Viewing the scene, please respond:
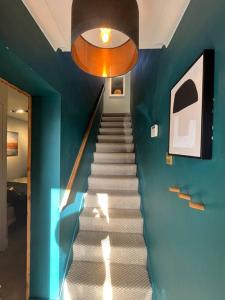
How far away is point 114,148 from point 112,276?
214cm

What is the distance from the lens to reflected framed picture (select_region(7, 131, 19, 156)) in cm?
422

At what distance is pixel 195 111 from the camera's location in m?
0.75

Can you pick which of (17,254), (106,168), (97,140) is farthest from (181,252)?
(97,140)

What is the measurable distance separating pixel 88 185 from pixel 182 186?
6.32ft

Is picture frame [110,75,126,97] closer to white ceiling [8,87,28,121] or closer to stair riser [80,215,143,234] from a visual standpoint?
white ceiling [8,87,28,121]

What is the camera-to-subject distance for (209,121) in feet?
2.16

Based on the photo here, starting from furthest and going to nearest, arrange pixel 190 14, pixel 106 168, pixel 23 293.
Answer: pixel 106 168
pixel 23 293
pixel 190 14

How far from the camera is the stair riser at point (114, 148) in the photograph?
3365 mm

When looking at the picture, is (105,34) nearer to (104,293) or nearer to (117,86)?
(104,293)

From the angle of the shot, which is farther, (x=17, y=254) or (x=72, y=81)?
(x=17, y=254)

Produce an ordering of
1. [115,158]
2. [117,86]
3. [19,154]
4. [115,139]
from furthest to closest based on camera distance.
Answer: [117,86], [19,154], [115,139], [115,158]

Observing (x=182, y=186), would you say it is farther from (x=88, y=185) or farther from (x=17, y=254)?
(x=17, y=254)

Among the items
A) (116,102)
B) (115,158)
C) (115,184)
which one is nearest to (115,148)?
(115,158)

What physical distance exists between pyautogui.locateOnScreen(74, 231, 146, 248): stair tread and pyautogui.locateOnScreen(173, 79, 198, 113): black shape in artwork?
159cm
